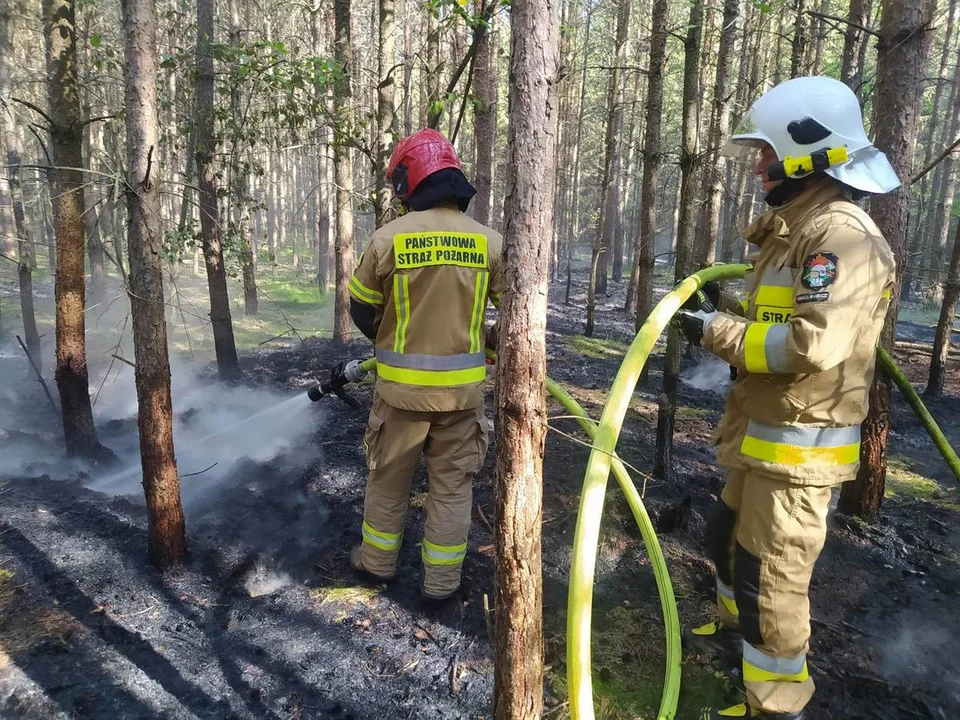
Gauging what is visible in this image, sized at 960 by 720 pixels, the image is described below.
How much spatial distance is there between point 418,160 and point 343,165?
5.90 m

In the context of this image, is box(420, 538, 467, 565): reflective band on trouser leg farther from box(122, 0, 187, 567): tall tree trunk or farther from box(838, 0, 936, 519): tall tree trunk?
box(838, 0, 936, 519): tall tree trunk

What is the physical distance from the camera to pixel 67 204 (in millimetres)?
4988

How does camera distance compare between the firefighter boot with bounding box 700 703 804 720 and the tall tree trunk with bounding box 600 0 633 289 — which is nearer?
the firefighter boot with bounding box 700 703 804 720

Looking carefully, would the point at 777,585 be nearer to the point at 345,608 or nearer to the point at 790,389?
the point at 790,389

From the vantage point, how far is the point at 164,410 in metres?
3.55

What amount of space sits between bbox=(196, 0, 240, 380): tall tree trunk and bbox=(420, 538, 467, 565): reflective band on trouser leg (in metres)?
4.78

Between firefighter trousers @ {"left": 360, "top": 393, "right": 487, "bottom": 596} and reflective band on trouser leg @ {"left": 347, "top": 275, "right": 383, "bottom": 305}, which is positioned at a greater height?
reflective band on trouser leg @ {"left": 347, "top": 275, "right": 383, "bottom": 305}

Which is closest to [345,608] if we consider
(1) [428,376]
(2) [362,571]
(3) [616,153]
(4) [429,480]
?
(2) [362,571]

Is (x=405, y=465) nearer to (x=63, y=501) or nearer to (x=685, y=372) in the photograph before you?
(x=63, y=501)

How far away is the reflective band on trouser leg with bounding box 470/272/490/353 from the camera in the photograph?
3.35m

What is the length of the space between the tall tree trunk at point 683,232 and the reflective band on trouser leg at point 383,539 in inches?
85.4

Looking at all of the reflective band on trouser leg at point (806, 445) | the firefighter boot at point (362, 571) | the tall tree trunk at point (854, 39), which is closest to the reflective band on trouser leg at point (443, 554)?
the firefighter boot at point (362, 571)

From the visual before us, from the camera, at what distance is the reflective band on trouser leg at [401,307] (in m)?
3.26

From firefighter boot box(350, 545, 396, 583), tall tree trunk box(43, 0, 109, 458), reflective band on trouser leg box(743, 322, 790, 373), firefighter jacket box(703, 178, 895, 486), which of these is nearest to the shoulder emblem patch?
firefighter jacket box(703, 178, 895, 486)
